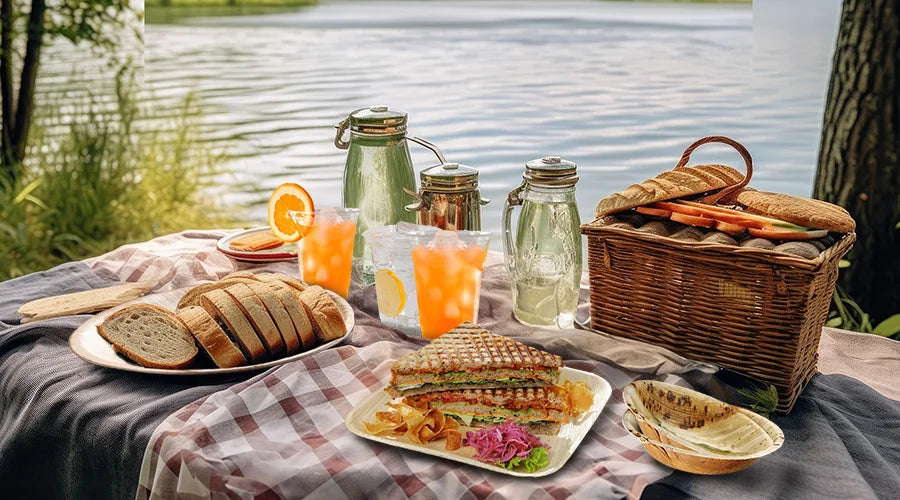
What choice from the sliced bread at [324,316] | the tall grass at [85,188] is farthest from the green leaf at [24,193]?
the sliced bread at [324,316]

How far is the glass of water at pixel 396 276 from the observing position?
144 centimetres

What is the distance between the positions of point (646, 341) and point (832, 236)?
31cm

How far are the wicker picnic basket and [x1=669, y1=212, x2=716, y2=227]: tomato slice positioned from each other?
0.07m

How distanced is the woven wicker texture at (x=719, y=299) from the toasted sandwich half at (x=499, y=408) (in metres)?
0.28

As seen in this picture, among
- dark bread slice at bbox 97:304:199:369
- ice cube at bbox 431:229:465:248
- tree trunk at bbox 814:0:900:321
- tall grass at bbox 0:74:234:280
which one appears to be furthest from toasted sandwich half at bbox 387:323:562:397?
tall grass at bbox 0:74:234:280

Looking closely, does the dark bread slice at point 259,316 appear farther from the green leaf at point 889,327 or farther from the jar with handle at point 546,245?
the green leaf at point 889,327

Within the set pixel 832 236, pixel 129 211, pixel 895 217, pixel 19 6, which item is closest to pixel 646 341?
pixel 832 236

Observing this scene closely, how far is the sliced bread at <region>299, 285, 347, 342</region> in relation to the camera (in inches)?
53.5

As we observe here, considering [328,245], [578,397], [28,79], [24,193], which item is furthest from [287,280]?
[28,79]

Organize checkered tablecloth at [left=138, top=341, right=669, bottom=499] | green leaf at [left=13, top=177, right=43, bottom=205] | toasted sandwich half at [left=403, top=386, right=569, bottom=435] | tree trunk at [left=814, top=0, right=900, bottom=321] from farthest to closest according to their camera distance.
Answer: green leaf at [left=13, top=177, right=43, bottom=205] < tree trunk at [left=814, top=0, right=900, bottom=321] < toasted sandwich half at [left=403, top=386, right=569, bottom=435] < checkered tablecloth at [left=138, top=341, right=669, bottom=499]

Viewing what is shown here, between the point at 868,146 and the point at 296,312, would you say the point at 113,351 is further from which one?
the point at 868,146

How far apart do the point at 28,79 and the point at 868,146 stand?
3652mm

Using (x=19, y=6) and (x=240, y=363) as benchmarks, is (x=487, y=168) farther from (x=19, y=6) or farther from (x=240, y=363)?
(x=240, y=363)

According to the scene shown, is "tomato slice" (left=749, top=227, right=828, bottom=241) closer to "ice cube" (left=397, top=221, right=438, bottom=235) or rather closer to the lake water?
"ice cube" (left=397, top=221, right=438, bottom=235)
